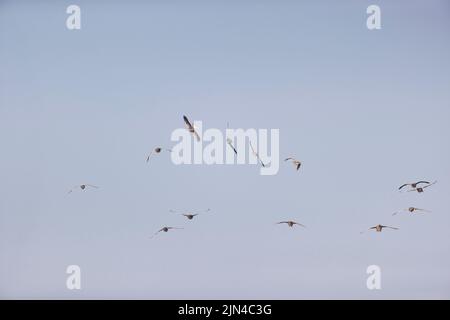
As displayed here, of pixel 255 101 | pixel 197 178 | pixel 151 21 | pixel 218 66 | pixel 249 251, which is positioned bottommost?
pixel 249 251

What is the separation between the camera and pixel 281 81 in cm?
235

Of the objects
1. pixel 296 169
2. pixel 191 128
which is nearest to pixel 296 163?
pixel 296 169

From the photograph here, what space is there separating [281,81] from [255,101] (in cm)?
15

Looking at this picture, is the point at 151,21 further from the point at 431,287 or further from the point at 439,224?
the point at 431,287

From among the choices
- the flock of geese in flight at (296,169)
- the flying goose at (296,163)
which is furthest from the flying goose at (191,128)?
the flying goose at (296,163)

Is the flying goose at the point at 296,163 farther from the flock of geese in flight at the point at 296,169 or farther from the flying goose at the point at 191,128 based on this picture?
the flying goose at the point at 191,128

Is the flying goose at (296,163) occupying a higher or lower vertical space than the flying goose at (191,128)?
lower

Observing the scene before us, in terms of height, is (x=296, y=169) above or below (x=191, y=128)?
below

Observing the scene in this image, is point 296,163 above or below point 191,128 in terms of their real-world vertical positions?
below

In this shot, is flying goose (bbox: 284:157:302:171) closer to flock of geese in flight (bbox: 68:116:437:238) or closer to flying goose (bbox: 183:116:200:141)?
flock of geese in flight (bbox: 68:116:437:238)

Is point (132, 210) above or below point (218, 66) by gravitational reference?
below

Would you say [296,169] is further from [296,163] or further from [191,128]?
[191,128]
